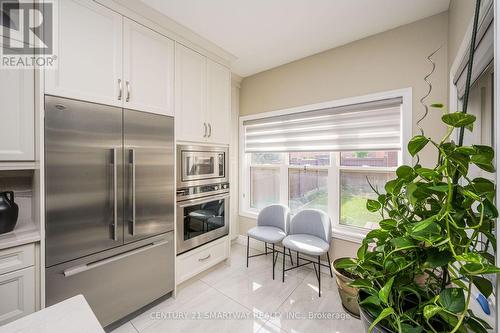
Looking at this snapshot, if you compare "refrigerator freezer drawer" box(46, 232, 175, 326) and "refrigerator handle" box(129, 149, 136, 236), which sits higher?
"refrigerator handle" box(129, 149, 136, 236)

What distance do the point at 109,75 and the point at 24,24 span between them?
0.50m

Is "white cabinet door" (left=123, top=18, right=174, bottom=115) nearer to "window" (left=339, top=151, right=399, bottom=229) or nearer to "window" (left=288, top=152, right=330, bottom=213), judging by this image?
"window" (left=288, top=152, right=330, bottom=213)

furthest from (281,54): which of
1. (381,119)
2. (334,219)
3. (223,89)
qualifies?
(334,219)

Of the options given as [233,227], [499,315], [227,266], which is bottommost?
[227,266]

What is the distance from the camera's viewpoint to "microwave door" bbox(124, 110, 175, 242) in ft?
5.76

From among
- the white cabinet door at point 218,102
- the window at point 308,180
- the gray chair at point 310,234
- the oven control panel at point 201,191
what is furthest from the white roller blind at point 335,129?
the oven control panel at point 201,191

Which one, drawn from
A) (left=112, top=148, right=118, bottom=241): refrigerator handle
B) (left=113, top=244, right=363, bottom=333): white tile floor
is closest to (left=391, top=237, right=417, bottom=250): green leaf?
(left=113, top=244, right=363, bottom=333): white tile floor

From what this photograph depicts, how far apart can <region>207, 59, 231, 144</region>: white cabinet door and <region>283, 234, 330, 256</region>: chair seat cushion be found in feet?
4.59

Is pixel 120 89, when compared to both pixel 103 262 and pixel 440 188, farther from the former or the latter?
pixel 440 188

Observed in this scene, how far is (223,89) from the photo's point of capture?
103 inches

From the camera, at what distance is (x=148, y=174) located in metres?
1.88

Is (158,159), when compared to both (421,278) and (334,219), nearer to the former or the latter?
(421,278)

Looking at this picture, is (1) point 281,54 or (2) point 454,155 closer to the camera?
(2) point 454,155

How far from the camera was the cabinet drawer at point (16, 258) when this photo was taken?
126 centimetres
